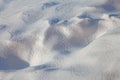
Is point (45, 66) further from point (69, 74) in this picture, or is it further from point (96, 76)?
point (96, 76)

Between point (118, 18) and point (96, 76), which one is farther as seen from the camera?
point (118, 18)

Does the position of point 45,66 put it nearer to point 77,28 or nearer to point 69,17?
point 77,28

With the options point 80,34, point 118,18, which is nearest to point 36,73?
point 80,34

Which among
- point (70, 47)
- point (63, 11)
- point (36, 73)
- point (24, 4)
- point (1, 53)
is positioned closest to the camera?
point (36, 73)

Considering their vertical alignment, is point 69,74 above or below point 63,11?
above

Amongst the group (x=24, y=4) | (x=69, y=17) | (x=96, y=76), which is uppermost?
(x=96, y=76)

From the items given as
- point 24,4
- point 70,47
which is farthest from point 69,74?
point 24,4

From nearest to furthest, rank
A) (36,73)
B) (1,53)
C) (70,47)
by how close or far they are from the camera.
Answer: (36,73)
(70,47)
(1,53)
